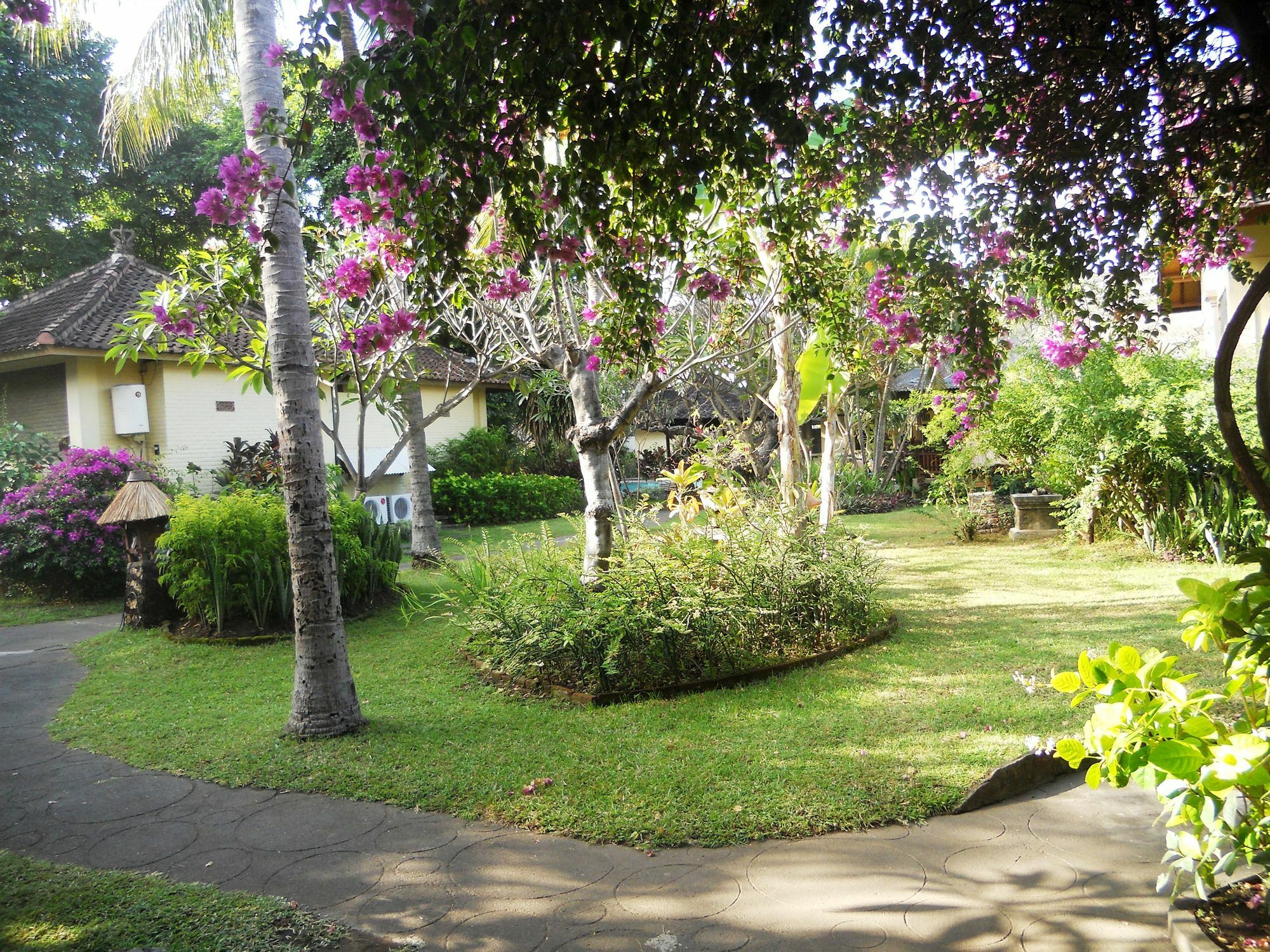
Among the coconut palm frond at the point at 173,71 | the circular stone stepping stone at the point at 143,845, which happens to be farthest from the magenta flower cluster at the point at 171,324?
the circular stone stepping stone at the point at 143,845

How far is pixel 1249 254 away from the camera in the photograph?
7320 millimetres

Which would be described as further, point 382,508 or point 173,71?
point 382,508

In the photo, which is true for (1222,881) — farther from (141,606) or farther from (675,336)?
(675,336)

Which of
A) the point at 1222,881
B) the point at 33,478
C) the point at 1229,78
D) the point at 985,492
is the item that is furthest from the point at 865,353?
the point at 33,478

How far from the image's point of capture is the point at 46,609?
10500 mm

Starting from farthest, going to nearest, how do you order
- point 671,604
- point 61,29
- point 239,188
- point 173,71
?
1. point 173,71
2. point 61,29
3. point 671,604
4. point 239,188

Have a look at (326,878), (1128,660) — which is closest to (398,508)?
(326,878)

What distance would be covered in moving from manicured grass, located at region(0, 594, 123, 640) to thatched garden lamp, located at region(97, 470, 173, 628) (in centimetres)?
163

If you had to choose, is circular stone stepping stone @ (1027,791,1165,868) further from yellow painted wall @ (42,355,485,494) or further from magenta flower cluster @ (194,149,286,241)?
yellow painted wall @ (42,355,485,494)

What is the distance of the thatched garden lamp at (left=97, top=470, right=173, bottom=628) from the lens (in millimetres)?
8891

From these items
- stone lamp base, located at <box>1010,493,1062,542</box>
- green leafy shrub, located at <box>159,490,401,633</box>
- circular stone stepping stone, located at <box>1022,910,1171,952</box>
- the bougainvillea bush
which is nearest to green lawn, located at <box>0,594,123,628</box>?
the bougainvillea bush

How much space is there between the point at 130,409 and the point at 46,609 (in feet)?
13.9

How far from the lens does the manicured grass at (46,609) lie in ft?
32.9

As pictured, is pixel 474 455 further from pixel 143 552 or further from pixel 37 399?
pixel 143 552
